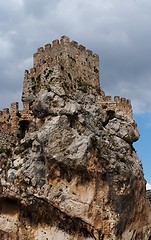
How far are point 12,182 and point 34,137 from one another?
3.92 meters

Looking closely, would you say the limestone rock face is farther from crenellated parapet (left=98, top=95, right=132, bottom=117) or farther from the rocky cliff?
crenellated parapet (left=98, top=95, right=132, bottom=117)

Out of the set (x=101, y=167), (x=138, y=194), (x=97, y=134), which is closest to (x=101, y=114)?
(x=97, y=134)

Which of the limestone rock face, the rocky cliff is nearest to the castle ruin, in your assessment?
the rocky cliff

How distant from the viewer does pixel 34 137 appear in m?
28.8

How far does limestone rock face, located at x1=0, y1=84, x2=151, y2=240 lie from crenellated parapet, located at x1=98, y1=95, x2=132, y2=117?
A: 11.3ft

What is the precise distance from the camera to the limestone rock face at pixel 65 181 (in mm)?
26703

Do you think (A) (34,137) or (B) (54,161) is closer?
(B) (54,161)

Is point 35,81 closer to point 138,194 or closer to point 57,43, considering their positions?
point 57,43

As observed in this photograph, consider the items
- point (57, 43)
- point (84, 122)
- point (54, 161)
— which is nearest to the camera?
point (54, 161)

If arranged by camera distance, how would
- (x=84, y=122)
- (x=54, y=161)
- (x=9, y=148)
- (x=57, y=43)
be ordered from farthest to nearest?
(x=57, y=43) → (x=9, y=148) → (x=84, y=122) → (x=54, y=161)

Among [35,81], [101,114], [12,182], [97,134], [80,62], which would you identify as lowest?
[12,182]

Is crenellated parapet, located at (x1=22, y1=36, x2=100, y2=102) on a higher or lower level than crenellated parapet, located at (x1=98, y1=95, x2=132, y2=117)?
higher

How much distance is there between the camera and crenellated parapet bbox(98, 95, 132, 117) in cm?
3300

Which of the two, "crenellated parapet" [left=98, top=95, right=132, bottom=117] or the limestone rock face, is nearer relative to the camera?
the limestone rock face
